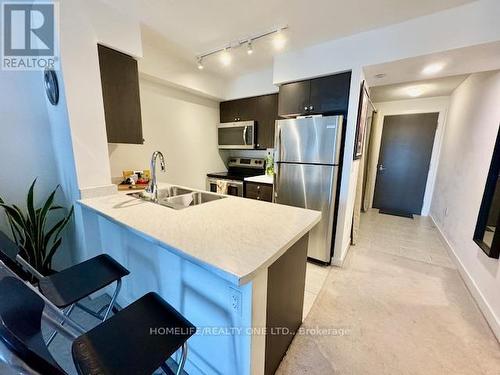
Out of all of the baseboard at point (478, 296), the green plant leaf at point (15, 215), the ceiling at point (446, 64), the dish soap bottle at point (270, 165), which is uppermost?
the ceiling at point (446, 64)

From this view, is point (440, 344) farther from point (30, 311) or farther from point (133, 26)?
point (133, 26)

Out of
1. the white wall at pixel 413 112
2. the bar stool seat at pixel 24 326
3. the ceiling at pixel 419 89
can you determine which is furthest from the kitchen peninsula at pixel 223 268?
the white wall at pixel 413 112

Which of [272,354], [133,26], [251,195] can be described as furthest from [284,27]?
[272,354]

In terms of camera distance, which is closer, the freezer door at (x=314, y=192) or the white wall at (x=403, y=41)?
the white wall at (x=403, y=41)

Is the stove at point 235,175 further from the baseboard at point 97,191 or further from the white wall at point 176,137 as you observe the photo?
the baseboard at point 97,191

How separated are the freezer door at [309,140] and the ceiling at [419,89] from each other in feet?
6.28

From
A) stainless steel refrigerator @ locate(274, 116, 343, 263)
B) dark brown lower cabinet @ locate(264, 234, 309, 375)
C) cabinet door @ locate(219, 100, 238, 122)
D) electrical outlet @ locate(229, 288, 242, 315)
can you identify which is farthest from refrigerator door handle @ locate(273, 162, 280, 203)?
electrical outlet @ locate(229, 288, 242, 315)

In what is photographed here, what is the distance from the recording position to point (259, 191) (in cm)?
301

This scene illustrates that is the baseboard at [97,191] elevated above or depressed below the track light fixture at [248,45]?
below

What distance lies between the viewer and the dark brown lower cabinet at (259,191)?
2922 mm

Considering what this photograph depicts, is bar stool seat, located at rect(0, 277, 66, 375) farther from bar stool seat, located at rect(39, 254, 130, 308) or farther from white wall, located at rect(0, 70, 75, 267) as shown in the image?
white wall, located at rect(0, 70, 75, 267)

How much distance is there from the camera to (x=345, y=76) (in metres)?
2.22

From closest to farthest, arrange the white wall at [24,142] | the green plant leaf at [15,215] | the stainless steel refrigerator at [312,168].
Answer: the green plant leaf at [15,215] → the white wall at [24,142] → the stainless steel refrigerator at [312,168]

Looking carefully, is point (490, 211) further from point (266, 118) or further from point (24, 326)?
point (24, 326)
